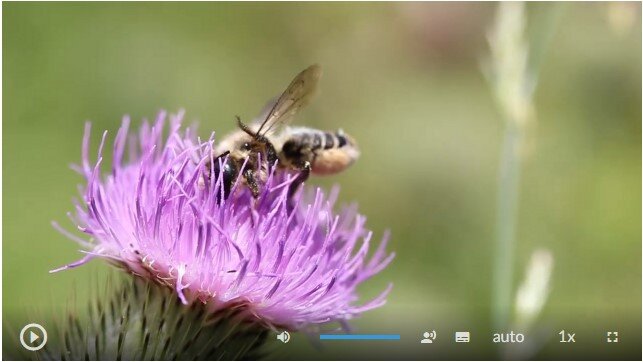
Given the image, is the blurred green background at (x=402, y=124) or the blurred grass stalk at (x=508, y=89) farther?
the blurred green background at (x=402, y=124)

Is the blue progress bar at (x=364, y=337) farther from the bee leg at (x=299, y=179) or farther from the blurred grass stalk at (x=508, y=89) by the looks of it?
the bee leg at (x=299, y=179)

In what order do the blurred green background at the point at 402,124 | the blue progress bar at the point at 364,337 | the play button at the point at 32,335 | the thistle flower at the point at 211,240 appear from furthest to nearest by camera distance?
1. the blurred green background at the point at 402,124
2. the blue progress bar at the point at 364,337
3. the play button at the point at 32,335
4. the thistle flower at the point at 211,240

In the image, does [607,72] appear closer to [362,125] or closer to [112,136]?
[362,125]

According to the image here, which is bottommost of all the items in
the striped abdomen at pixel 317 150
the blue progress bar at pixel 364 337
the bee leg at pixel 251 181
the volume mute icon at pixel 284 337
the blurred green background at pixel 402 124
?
the volume mute icon at pixel 284 337

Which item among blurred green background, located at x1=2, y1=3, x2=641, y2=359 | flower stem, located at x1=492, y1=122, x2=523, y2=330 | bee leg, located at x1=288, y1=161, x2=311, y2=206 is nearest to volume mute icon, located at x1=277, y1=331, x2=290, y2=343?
blurred green background, located at x1=2, y1=3, x2=641, y2=359
